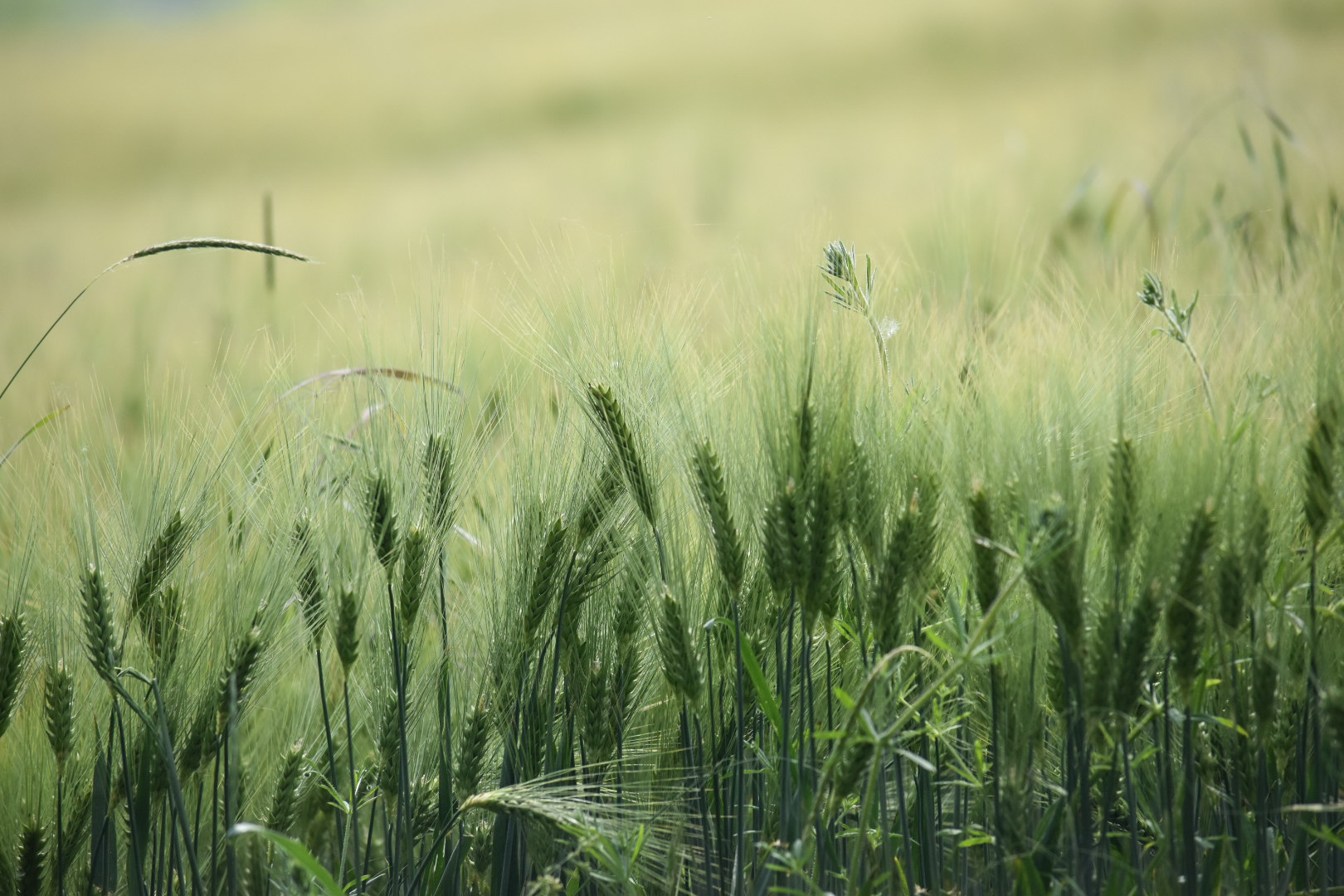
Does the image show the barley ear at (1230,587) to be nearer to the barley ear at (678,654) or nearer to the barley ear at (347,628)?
the barley ear at (678,654)

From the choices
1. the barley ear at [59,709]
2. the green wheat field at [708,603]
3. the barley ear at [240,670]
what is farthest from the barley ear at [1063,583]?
the barley ear at [59,709]

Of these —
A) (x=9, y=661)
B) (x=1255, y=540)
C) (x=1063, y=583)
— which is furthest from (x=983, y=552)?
(x=9, y=661)

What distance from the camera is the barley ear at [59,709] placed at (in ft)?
1.84

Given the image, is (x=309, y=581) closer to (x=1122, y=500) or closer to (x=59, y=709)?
(x=59, y=709)

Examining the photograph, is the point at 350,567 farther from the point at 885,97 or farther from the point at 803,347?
the point at 885,97

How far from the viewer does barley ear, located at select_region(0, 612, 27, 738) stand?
0.56 m

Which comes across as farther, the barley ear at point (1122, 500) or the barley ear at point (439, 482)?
the barley ear at point (439, 482)

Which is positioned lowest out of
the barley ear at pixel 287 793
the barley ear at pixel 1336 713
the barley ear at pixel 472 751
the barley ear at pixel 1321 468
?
the barley ear at pixel 287 793

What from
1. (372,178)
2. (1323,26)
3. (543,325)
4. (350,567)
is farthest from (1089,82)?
(350,567)

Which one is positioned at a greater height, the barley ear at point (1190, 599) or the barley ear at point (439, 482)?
the barley ear at point (439, 482)

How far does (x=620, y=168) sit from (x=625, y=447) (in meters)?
1.95

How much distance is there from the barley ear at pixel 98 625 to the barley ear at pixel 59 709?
0.04 metres

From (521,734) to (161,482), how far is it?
309 millimetres

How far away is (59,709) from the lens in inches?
22.5
